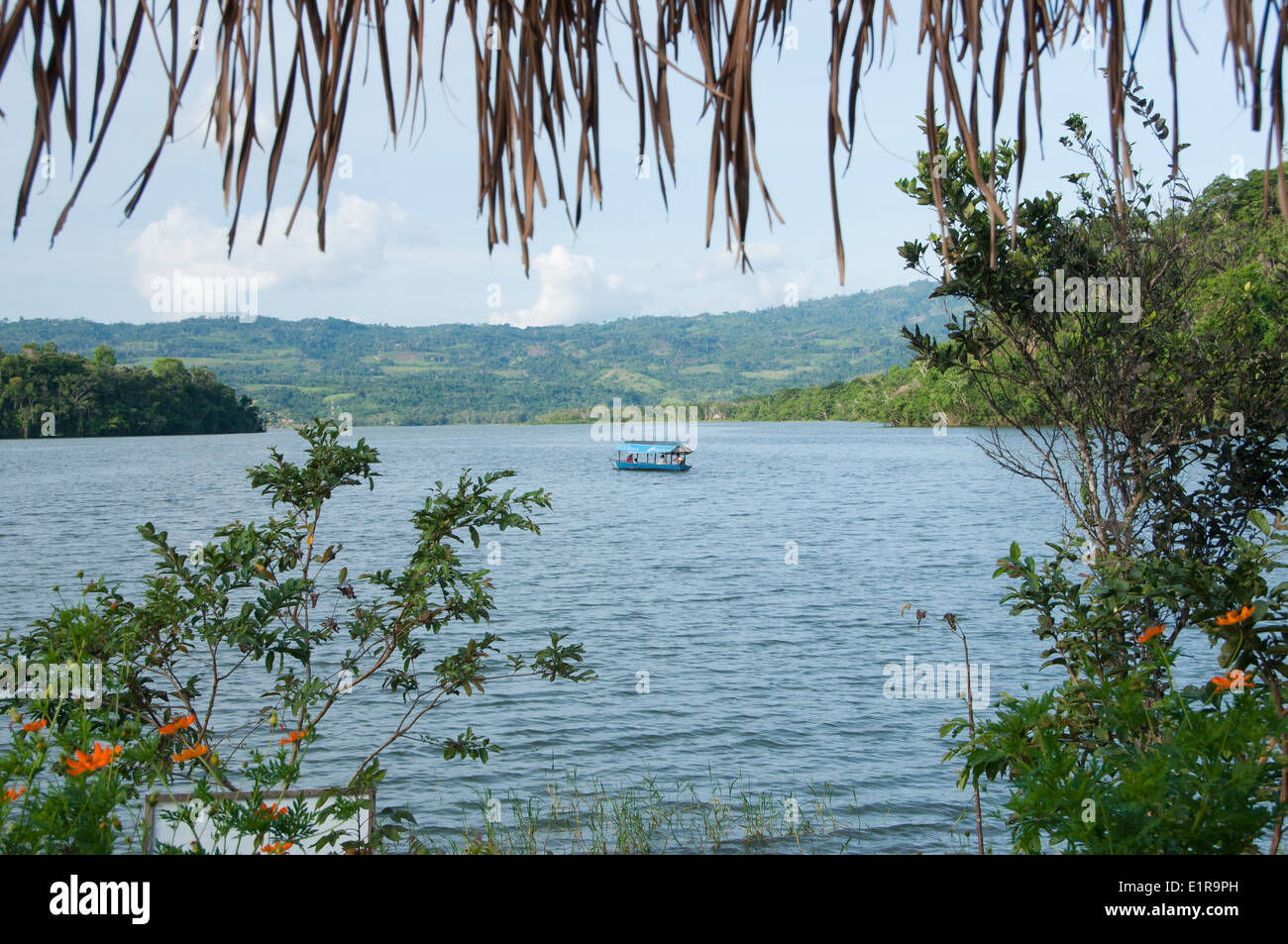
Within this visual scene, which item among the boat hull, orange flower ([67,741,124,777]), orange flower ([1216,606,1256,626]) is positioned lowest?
the boat hull

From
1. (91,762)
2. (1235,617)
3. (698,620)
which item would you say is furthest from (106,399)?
(1235,617)

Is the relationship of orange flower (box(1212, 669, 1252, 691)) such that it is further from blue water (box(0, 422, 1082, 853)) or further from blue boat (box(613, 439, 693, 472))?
blue boat (box(613, 439, 693, 472))

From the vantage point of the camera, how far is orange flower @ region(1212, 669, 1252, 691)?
2996mm

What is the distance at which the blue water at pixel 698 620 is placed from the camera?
418 inches

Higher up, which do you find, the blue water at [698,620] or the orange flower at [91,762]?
the orange flower at [91,762]

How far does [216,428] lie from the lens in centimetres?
12375

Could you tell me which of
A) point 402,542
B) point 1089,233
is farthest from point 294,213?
point 402,542

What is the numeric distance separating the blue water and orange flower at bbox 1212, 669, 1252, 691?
18.7 feet

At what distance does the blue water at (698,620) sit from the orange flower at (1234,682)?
5702mm

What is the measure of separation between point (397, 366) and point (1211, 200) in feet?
619

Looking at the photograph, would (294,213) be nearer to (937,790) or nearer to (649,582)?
(937,790)

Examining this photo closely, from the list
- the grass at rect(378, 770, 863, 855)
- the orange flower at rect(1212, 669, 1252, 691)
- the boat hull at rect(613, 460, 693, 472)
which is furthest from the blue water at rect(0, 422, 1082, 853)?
the boat hull at rect(613, 460, 693, 472)

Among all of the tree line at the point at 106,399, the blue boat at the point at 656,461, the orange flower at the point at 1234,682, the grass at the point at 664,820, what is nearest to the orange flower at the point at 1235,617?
the orange flower at the point at 1234,682

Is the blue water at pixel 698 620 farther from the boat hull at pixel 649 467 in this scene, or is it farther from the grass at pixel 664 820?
the boat hull at pixel 649 467
